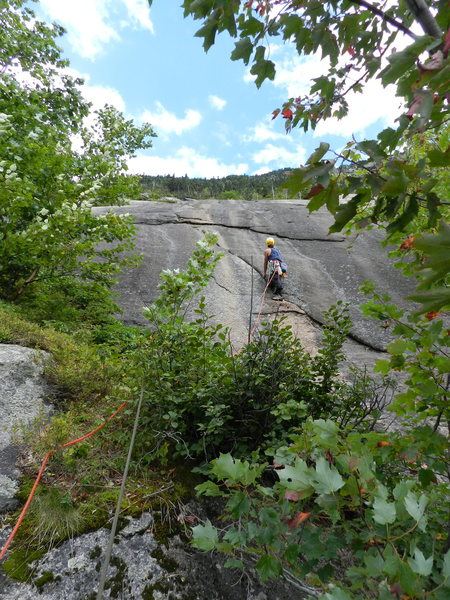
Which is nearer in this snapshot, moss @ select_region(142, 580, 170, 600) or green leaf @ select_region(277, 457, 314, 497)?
green leaf @ select_region(277, 457, 314, 497)

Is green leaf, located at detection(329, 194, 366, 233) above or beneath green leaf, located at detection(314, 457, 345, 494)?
above

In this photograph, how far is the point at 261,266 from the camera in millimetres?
11086

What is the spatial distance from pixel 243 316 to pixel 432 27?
24.5ft

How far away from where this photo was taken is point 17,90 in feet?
18.8

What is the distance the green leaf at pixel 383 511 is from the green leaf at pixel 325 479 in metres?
0.09

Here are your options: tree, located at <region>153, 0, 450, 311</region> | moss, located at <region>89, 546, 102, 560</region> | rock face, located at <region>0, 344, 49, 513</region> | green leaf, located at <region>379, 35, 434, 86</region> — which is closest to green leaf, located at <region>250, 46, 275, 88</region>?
tree, located at <region>153, 0, 450, 311</region>

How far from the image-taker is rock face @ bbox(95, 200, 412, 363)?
806 cm

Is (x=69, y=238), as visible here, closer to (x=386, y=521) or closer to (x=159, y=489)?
(x=159, y=489)

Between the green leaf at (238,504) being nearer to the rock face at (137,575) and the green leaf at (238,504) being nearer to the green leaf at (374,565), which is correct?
the green leaf at (374,565)

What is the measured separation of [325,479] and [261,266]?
1035cm

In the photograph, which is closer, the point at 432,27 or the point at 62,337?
the point at 432,27

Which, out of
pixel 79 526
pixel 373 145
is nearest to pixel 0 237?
pixel 79 526

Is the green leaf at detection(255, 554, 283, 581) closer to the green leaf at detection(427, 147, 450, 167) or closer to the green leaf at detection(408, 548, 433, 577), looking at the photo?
the green leaf at detection(408, 548, 433, 577)

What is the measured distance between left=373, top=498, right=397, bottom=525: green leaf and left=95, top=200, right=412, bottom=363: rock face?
536 cm
